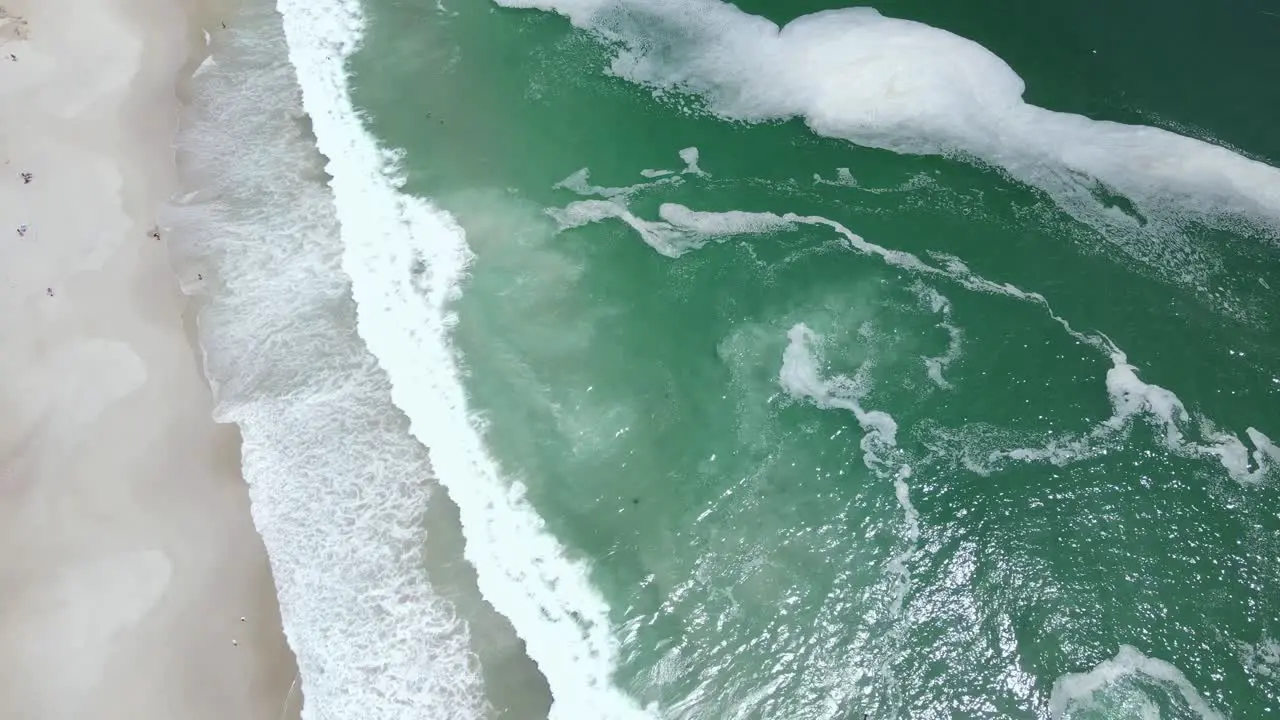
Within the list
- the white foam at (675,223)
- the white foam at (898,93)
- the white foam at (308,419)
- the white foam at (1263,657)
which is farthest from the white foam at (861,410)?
the white foam at (308,419)

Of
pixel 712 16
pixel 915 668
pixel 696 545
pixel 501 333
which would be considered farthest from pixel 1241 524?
pixel 712 16

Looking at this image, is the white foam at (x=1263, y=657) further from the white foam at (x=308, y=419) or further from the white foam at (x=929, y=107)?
the white foam at (x=308, y=419)

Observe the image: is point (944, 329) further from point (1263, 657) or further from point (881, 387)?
point (1263, 657)

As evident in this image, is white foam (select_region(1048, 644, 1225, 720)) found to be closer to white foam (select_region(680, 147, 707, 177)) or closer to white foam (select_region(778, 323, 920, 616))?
white foam (select_region(778, 323, 920, 616))

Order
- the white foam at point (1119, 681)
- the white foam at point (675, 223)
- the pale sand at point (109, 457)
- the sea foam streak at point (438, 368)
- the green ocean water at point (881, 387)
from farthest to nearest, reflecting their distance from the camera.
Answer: the white foam at point (675, 223) → the sea foam streak at point (438, 368) → the green ocean water at point (881, 387) → the pale sand at point (109, 457) → the white foam at point (1119, 681)

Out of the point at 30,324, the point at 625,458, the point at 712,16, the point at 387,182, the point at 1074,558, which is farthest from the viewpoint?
the point at 712,16

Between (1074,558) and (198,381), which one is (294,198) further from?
(1074,558)
